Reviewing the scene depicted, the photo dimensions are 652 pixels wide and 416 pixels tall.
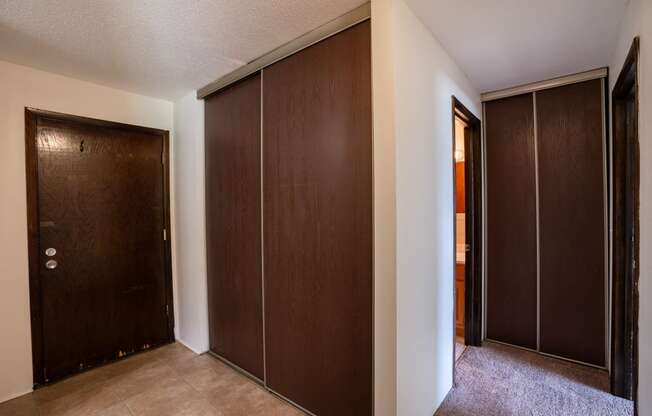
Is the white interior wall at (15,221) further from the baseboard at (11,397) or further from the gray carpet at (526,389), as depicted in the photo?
the gray carpet at (526,389)

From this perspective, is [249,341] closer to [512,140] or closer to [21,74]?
[21,74]

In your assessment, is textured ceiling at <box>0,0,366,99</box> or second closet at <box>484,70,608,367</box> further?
second closet at <box>484,70,608,367</box>

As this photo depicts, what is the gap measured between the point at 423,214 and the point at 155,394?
242 cm

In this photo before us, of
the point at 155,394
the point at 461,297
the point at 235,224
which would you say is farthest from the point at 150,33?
the point at 461,297

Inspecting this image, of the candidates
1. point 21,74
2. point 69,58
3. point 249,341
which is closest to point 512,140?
point 249,341

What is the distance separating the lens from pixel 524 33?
191 centimetres

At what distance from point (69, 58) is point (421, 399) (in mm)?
3385

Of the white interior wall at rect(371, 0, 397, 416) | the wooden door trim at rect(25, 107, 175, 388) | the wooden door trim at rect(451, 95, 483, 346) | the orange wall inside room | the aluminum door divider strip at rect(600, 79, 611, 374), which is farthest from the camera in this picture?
the orange wall inside room

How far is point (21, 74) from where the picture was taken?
2295 millimetres

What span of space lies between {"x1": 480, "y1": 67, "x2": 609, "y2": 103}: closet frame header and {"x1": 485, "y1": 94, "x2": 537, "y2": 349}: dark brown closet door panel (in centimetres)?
7

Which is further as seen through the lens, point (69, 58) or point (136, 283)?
point (136, 283)

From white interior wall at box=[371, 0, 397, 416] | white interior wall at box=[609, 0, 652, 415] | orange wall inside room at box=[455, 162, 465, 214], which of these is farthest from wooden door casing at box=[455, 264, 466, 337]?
white interior wall at box=[371, 0, 397, 416]

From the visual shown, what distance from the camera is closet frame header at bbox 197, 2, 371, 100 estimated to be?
166cm

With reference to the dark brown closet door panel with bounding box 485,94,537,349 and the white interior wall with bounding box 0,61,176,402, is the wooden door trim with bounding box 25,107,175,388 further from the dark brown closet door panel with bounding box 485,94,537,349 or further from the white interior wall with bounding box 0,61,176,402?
the dark brown closet door panel with bounding box 485,94,537,349
